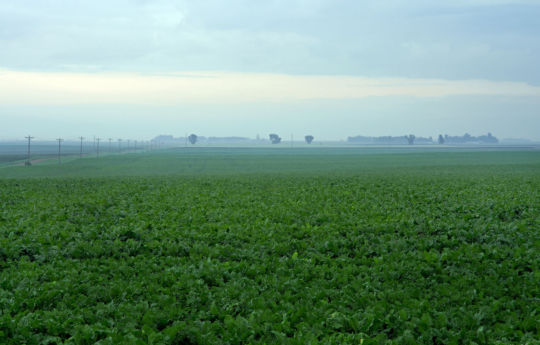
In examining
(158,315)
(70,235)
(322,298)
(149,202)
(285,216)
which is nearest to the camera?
(158,315)

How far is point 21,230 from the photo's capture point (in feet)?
45.9

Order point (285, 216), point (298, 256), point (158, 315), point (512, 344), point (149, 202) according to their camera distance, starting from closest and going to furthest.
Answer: point (512, 344) < point (158, 315) < point (298, 256) < point (285, 216) < point (149, 202)

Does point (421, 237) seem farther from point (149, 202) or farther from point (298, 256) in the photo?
point (149, 202)

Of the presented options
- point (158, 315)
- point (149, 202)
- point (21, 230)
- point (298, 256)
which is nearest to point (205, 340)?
point (158, 315)

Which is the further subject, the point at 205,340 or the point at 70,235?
the point at 70,235

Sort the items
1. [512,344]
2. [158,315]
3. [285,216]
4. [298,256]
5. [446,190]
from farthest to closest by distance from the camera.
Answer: [446,190]
[285,216]
[298,256]
[158,315]
[512,344]

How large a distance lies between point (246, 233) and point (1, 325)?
301 inches

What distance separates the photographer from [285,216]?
16.5m

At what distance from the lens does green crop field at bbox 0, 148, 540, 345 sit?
302 inches

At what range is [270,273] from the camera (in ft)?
34.6

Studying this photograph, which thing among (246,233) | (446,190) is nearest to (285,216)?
(246,233)

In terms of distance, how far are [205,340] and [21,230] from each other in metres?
9.76

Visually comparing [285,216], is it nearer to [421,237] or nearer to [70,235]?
[421,237]

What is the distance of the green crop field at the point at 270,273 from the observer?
7660 millimetres
